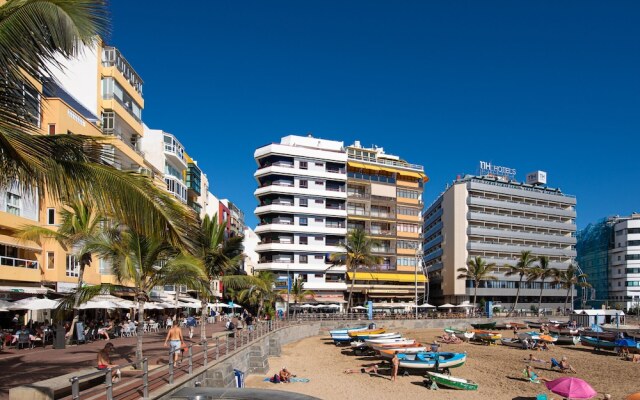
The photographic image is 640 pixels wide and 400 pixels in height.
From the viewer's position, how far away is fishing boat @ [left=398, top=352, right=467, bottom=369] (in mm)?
28562

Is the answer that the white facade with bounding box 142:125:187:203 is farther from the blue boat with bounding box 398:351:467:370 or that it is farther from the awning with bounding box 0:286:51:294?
the blue boat with bounding box 398:351:467:370

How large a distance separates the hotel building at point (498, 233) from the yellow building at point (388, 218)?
12.4 meters

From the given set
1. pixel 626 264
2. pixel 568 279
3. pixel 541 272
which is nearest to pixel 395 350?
pixel 541 272

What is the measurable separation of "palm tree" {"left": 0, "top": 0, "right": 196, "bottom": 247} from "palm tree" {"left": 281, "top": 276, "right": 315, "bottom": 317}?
59.5 metres

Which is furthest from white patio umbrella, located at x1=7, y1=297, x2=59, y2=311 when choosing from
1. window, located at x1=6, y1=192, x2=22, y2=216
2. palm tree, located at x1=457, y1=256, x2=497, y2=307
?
palm tree, located at x1=457, y1=256, x2=497, y2=307

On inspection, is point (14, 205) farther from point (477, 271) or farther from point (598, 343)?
point (477, 271)

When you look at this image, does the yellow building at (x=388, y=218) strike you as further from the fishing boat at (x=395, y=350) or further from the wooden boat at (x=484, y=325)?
the fishing boat at (x=395, y=350)

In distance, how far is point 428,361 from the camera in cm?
2866

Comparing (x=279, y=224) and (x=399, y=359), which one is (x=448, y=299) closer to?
(x=279, y=224)

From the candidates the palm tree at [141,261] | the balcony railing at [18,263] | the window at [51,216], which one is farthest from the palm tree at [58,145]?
the window at [51,216]

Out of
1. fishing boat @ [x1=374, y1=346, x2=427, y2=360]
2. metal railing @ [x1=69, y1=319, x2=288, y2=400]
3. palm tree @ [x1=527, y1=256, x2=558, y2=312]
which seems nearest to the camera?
metal railing @ [x1=69, y1=319, x2=288, y2=400]

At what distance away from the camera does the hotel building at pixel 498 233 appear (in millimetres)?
93250

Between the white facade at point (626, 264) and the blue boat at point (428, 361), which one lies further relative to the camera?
the white facade at point (626, 264)

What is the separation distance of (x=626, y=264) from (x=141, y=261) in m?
120
